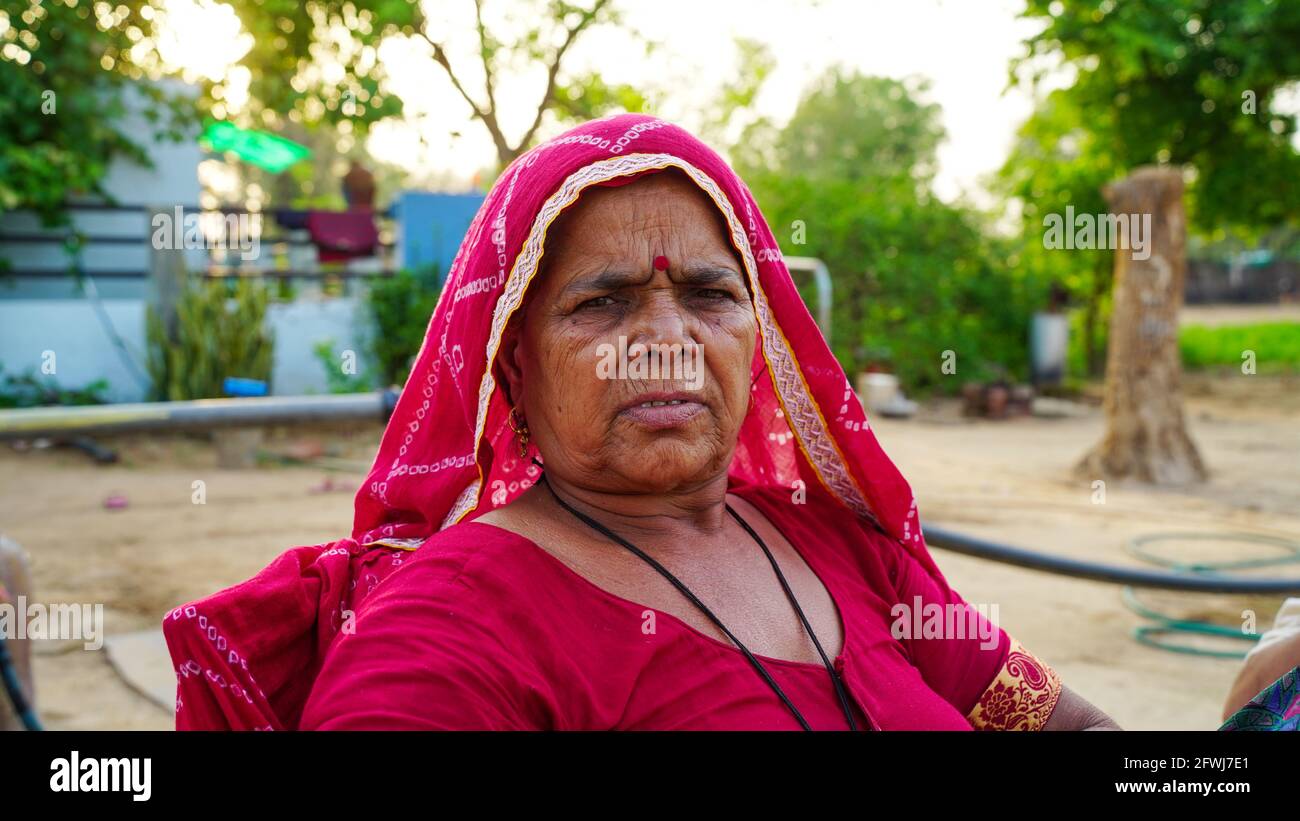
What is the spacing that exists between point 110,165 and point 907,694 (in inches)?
483

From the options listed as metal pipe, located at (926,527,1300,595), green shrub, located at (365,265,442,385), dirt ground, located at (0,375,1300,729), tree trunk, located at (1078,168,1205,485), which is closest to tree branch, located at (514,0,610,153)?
green shrub, located at (365,265,442,385)

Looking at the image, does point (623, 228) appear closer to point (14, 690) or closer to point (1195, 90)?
point (14, 690)

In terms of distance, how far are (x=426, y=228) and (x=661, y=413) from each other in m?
11.5

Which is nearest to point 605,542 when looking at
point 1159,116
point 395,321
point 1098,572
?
point 1098,572

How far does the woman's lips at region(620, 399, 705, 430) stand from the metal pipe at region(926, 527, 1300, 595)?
75.5 inches

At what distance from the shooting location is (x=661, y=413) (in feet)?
5.02

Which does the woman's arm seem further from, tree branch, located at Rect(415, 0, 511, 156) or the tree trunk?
tree branch, located at Rect(415, 0, 511, 156)

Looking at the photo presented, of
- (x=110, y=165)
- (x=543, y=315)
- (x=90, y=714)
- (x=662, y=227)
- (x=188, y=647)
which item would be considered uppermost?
(x=110, y=165)

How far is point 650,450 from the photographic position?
5.05 feet

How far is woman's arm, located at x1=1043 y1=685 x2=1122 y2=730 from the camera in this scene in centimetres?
177

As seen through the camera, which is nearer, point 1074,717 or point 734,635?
point 734,635
